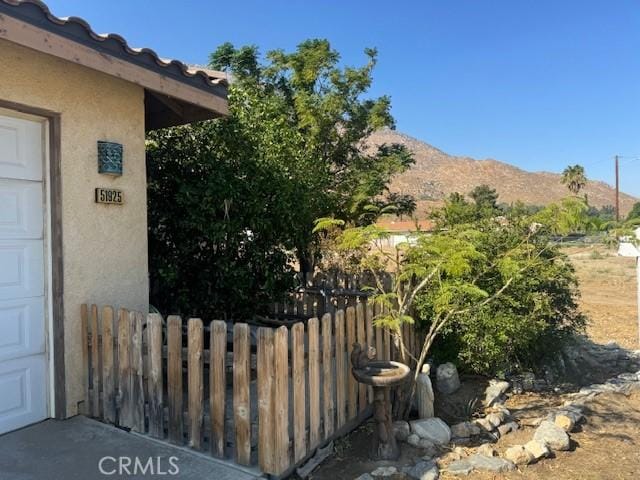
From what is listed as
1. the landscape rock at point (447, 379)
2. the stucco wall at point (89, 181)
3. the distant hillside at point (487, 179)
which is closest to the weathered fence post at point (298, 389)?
the stucco wall at point (89, 181)

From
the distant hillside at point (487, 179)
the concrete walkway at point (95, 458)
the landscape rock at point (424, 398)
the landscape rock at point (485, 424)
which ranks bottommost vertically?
the landscape rock at point (485, 424)

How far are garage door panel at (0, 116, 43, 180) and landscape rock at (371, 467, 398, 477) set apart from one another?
3.65 meters

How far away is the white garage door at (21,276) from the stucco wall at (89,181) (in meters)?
0.20

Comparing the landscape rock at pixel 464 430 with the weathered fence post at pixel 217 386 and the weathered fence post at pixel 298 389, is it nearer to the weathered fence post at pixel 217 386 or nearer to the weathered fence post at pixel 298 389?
the weathered fence post at pixel 298 389

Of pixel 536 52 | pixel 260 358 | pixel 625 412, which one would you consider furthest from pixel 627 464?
pixel 536 52

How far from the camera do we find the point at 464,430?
15.8 feet

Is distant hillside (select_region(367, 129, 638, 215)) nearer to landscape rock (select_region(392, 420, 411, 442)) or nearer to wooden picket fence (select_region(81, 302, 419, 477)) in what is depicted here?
landscape rock (select_region(392, 420, 411, 442))

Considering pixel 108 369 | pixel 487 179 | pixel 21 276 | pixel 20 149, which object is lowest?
pixel 108 369

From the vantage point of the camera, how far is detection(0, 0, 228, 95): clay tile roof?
3.21 metres

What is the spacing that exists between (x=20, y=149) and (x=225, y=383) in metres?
2.49

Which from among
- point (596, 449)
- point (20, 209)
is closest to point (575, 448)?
point (596, 449)

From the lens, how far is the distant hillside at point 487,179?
276 ft

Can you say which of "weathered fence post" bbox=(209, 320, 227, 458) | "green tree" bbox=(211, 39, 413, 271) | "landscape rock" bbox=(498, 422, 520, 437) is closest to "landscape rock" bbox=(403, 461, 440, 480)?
"landscape rock" bbox=(498, 422, 520, 437)

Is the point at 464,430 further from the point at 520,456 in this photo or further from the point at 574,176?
the point at 574,176
